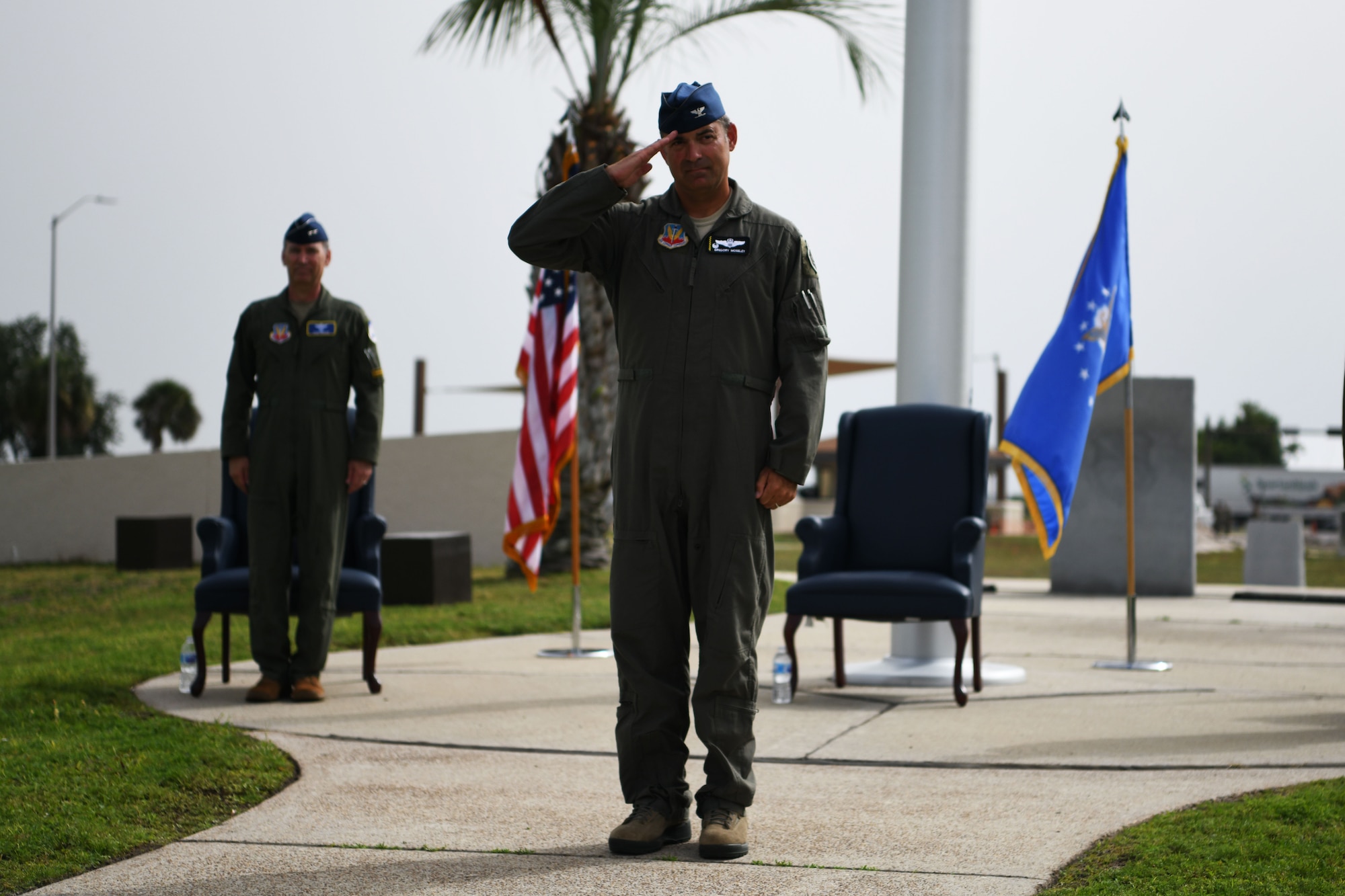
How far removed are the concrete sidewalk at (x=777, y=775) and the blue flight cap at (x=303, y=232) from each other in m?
2.04

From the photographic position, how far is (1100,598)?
1358cm

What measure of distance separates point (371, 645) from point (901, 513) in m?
2.63

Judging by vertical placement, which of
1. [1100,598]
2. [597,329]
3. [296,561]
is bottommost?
[1100,598]

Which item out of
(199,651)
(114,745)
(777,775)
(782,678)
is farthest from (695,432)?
(199,651)

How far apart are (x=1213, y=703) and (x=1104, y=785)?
204 centimetres

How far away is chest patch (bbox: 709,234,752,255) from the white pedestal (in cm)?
365

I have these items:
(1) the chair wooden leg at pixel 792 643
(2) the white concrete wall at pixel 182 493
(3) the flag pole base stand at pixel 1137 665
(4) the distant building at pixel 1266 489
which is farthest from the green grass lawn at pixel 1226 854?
Answer: (4) the distant building at pixel 1266 489

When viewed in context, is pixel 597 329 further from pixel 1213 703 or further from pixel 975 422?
pixel 1213 703

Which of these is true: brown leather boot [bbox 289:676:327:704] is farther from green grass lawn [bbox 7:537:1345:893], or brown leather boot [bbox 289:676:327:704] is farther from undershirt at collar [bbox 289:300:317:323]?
undershirt at collar [bbox 289:300:317:323]

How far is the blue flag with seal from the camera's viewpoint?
6.92 meters

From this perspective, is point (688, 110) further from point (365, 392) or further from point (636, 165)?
point (365, 392)

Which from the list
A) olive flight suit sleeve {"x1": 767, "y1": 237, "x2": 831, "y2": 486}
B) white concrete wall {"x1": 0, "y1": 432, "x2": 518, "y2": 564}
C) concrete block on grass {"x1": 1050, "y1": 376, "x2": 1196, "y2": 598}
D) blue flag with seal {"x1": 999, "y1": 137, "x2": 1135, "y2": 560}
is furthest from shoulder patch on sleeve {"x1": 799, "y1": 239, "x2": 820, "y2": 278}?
white concrete wall {"x1": 0, "y1": 432, "x2": 518, "y2": 564}

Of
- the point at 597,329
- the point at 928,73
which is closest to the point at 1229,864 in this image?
the point at 928,73

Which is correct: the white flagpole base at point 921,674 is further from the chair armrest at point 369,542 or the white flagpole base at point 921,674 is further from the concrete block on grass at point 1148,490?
the concrete block on grass at point 1148,490
